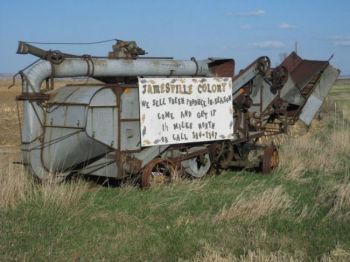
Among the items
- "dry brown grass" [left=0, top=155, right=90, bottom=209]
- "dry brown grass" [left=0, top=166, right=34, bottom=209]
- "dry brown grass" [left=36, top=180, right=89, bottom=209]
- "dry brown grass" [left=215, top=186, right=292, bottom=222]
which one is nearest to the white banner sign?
"dry brown grass" [left=36, top=180, right=89, bottom=209]

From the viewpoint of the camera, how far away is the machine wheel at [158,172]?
916 cm

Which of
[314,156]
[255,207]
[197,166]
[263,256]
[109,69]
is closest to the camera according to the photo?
[263,256]

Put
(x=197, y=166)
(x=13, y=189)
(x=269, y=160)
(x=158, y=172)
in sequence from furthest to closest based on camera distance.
A: (x=269, y=160)
(x=197, y=166)
(x=158, y=172)
(x=13, y=189)

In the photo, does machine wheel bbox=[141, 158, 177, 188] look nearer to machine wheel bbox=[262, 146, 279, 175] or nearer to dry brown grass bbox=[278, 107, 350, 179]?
machine wheel bbox=[262, 146, 279, 175]

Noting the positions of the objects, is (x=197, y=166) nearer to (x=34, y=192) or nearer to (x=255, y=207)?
(x=255, y=207)

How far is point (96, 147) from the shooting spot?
29.2ft

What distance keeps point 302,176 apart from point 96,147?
431 centimetres

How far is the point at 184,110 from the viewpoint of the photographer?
32.8 ft

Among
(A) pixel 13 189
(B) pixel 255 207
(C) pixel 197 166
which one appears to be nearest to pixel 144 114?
(C) pixel 197 166

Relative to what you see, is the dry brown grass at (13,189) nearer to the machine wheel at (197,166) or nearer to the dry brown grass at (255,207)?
the dry brown grass at (255,207)

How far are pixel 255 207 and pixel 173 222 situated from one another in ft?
3.67

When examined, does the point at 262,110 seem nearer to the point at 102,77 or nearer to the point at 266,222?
the point at 102,77

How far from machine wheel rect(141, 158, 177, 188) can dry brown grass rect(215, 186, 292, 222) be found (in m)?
1.86

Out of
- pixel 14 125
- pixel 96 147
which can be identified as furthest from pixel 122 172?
pixel 14 125
